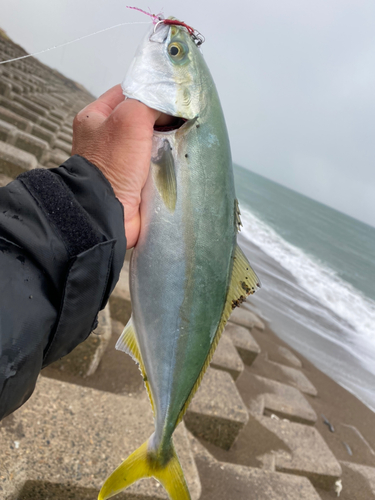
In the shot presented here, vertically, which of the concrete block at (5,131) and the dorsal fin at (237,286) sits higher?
the dorsal fin at (237,286)

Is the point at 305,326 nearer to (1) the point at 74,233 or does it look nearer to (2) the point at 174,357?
(2) the point at 174,357

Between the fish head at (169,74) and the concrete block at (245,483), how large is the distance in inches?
110

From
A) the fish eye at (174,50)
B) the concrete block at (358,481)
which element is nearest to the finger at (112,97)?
the fish eye at (174,50)

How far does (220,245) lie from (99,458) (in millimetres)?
1553

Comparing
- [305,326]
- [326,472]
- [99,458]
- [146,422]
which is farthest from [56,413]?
[305,326]

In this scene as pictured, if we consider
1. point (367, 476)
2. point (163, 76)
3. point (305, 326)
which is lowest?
point (305, 326)

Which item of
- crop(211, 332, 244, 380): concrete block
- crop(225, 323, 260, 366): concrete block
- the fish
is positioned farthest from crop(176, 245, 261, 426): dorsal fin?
crop(225, 323, 260, 366): concrete block

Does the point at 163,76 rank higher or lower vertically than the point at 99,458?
higher

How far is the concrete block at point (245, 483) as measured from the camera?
2.73 meters

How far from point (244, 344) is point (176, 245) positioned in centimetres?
443

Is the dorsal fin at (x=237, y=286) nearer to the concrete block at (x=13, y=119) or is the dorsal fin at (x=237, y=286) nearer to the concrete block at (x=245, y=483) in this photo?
the concrete block at (x=245, y=483)

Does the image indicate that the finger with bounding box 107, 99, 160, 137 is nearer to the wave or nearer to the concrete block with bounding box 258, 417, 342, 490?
the concrete block with bounding box 258, 417, 342, 490

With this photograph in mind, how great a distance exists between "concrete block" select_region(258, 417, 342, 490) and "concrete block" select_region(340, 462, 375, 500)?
514 millimetres

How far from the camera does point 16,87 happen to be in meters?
9.83
